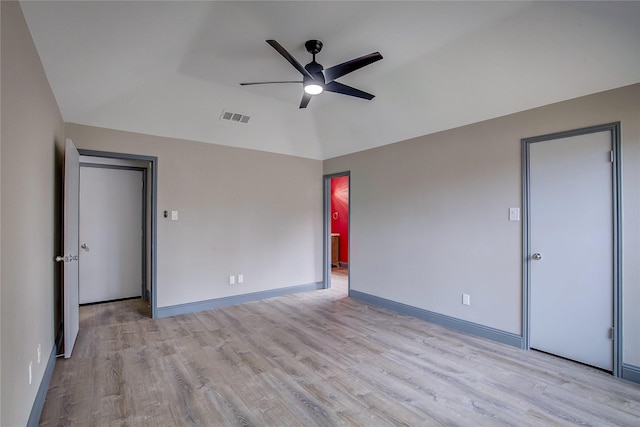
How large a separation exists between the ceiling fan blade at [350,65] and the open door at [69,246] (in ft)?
8.15

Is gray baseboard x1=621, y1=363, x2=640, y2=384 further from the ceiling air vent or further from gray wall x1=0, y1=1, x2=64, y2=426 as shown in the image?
the ceiling air vent

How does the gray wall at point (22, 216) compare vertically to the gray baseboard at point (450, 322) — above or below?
above

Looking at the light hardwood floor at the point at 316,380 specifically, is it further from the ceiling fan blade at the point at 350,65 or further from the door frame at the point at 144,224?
the ceiling fan blade at the point at 350,65

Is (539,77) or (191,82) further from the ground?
(191,82)

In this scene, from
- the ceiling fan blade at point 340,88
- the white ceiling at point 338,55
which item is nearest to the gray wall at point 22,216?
the white ceiling at point 338,55

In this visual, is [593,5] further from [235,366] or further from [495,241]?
[235,366]

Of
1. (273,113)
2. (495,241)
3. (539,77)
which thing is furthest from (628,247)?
(273,113)

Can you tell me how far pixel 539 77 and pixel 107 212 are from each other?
5.68 metres

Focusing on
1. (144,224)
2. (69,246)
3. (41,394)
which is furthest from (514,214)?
(144,224)

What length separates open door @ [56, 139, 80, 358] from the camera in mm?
2830

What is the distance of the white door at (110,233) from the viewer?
4.66 meters

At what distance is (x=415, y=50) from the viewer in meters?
2.88

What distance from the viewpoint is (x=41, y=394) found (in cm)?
213

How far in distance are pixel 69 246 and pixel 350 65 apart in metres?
3.02
